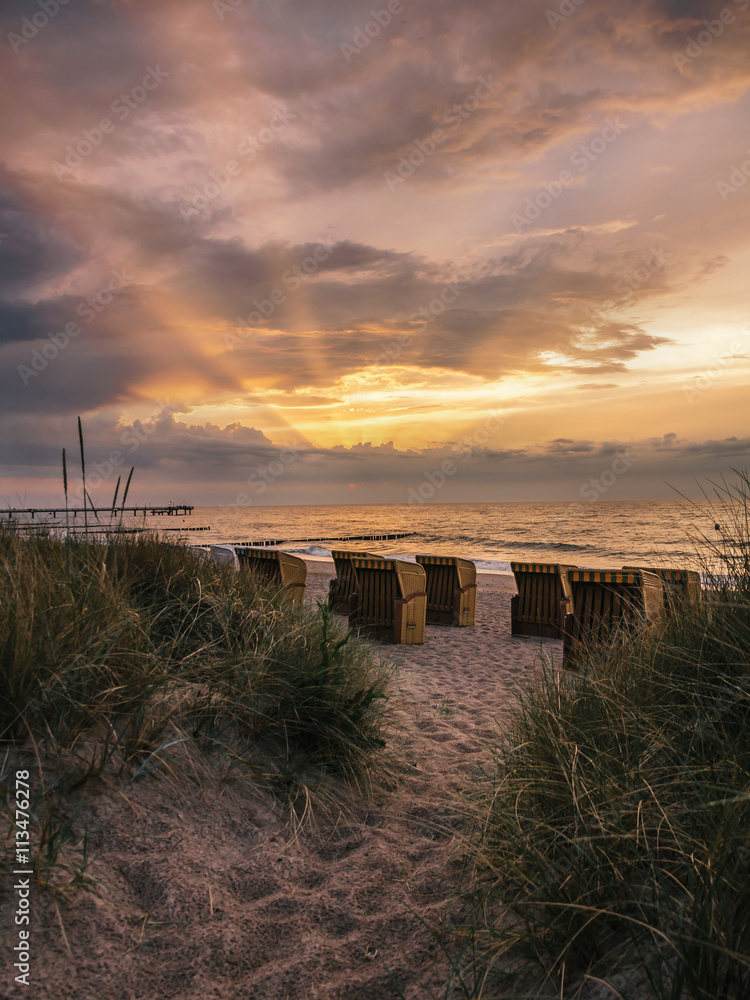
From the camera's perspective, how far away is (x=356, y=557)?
891cm

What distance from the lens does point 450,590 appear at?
10.5 meters

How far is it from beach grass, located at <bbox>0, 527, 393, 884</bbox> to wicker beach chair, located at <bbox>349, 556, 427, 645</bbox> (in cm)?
387

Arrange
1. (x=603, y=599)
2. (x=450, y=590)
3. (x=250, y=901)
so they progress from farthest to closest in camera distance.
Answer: (x=450, y=590) < (x=603, y=599) < (x=250, y=901)

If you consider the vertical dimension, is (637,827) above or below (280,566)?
below

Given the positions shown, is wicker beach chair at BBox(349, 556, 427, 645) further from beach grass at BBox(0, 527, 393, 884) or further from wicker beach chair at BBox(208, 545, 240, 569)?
beach grass at BBox(0, 527, 393, 884)

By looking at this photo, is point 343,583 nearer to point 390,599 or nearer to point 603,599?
point 390,599

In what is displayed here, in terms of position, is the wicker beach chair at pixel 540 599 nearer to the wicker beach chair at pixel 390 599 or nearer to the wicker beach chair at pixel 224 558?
the wicker beach chair at pixel 390 599

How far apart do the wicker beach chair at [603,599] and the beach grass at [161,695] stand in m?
3.28

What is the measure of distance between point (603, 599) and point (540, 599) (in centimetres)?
226

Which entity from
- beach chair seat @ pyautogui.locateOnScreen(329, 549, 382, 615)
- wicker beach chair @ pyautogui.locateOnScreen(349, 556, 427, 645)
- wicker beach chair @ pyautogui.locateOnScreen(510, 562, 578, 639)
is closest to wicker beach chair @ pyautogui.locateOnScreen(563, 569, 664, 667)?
wicker beach chair @ pyautogui.locateOnScreen(510, 562, 578, 639)

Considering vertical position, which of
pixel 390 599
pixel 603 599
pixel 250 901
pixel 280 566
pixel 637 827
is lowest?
pixel 250 901

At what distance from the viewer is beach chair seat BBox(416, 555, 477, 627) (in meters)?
10.3

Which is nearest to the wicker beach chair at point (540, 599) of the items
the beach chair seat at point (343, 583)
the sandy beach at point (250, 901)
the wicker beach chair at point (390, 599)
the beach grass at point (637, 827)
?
the wicker beach chair at point (390, 599)

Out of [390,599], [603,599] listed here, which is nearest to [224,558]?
[390,599]
